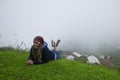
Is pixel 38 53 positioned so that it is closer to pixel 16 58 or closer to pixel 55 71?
pixel 55 71

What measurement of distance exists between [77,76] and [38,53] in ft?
7.91

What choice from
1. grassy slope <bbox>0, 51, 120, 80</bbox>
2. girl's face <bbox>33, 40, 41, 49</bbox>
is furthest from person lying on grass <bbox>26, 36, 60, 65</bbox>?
grassy slope <bbox>0, 51, 120, 80</bbox>

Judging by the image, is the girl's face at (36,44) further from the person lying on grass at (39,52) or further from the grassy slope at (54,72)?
the grassy slope at (54,72)

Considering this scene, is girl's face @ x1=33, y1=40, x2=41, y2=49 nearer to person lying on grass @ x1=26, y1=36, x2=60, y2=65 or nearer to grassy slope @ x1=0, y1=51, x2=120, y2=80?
person lying on grass @ x1=26, y1=36, x2=60, y2=65

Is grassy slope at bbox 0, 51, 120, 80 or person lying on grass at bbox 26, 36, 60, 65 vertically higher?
person lying on grass at bbox 26, 36, 60, 65

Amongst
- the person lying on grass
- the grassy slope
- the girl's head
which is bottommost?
the grassy slope

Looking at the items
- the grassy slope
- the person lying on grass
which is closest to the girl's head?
the person lying on grass

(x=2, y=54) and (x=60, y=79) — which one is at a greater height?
(x=2, y=54)

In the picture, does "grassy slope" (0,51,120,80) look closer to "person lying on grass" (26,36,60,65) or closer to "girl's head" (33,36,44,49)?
"person lying on grass" (26,36,60,65)

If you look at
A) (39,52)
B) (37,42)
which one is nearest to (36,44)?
(37,42)

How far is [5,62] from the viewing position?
1367 cm

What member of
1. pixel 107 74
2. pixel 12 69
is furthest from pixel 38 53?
pixel 107 74

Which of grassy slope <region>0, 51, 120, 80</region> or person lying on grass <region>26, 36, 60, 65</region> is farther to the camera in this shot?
person lying on grass <region>26, 36, 60, 65</region>

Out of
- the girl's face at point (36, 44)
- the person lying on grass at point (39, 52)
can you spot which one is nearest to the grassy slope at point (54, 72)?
the person lying on grass at point (39, 52)
